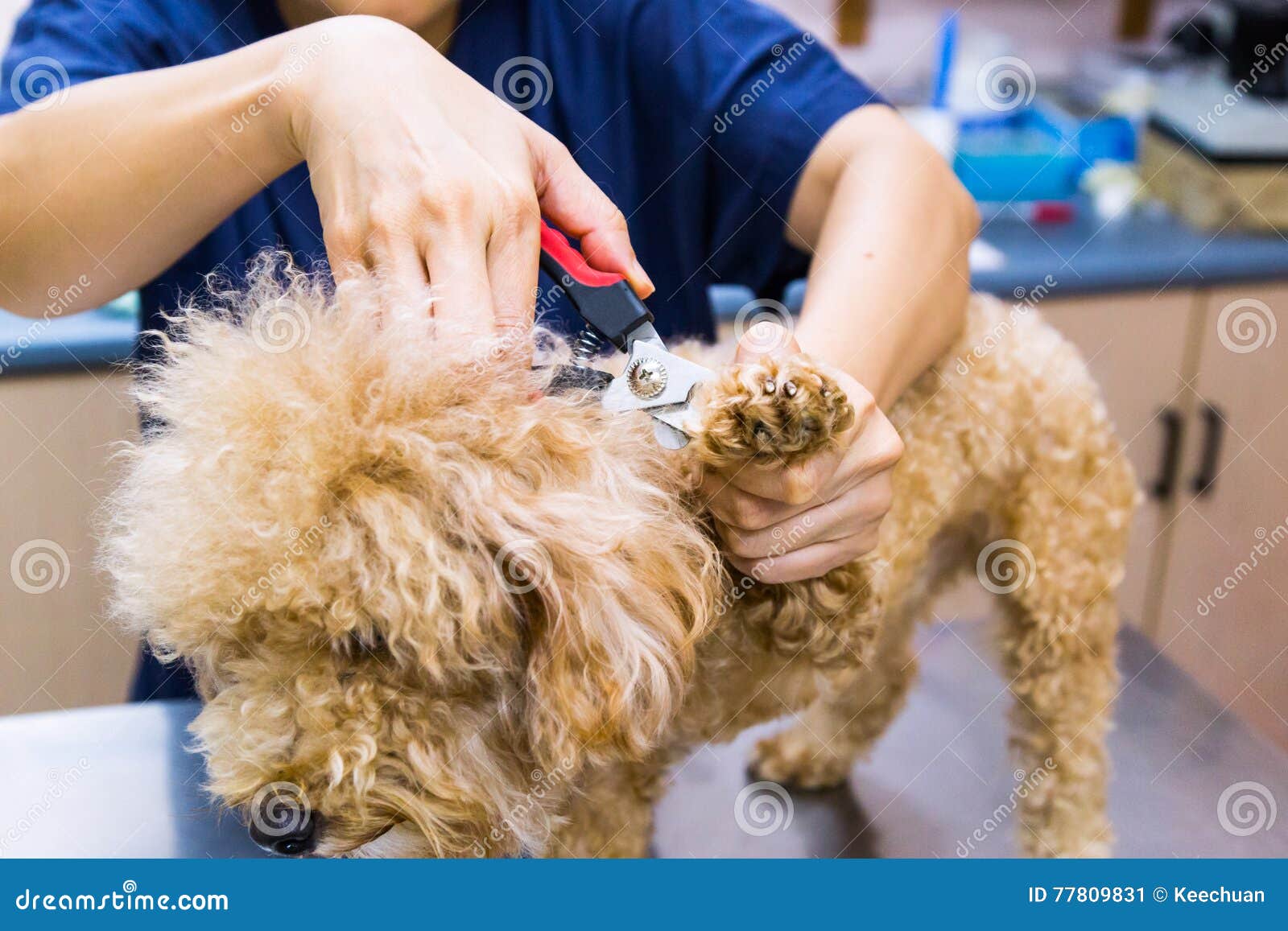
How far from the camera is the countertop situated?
4.99 ft

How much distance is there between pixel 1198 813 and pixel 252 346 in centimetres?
107

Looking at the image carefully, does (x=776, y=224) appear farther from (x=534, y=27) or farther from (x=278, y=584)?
(x=278, y=584)

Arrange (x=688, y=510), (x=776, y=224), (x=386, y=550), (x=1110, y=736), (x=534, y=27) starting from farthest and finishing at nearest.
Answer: (x=1110, y=736), (x=776, y=224), (x=534, y=27), (x=688, y=510), (x=386, y=550)

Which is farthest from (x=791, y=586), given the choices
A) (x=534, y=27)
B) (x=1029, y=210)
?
(x=1029, y=210)

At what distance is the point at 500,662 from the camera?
2.33 ft

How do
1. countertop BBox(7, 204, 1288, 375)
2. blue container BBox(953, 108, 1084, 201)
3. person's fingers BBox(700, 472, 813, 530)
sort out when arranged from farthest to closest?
1. blue container BBox(953, 108, 1084, 201)
2. countertop BBox(7, 204, 1288, 375)
3. person's fingers BBox(700, 472, 813, 530)

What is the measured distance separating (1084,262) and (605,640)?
1372 mm

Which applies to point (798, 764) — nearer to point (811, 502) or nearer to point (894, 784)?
point (894, 784)

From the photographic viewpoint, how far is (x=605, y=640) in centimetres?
70

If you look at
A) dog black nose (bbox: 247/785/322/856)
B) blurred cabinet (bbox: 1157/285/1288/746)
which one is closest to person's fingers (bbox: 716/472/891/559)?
dog black nose (bbox: 247/785/322/856)

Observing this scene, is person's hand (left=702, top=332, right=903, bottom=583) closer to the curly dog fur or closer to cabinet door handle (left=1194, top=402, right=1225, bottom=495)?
the curly dog fur

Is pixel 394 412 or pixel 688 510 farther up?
pixel 394 412

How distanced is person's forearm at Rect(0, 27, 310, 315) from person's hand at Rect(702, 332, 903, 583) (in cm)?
36
